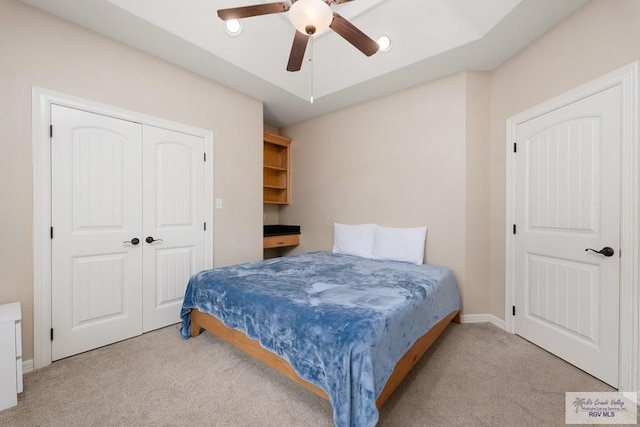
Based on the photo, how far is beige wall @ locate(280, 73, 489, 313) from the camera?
9.06 ft

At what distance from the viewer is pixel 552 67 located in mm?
2137

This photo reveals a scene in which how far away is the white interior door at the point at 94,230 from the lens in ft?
6.79

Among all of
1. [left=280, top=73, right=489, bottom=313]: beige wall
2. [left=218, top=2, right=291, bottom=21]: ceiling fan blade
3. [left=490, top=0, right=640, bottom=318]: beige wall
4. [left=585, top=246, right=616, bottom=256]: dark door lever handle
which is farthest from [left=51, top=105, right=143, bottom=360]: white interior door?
[left=585, top=246, right=616, bottom=256]: dark door lever handle

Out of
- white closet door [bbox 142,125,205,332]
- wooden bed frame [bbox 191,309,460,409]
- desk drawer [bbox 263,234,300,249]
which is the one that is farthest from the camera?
desk drawer [bbox 263,234,300,249]

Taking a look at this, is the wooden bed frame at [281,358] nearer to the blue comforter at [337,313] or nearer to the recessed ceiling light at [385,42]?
the blue comforter at [337,313]

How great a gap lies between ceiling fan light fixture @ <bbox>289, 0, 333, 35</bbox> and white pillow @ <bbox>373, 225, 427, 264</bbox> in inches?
87.0

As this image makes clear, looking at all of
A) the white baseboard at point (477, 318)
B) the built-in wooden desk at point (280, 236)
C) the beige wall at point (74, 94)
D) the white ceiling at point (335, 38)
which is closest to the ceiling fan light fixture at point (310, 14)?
the white ceiling at point (335, 38)

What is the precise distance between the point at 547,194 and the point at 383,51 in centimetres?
206

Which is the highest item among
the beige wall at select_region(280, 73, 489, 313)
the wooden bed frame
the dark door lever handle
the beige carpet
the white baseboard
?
the beige wall at select_region(280, 73, 489, 313)

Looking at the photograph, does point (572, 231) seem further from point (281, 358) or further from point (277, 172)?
point (277, 172)

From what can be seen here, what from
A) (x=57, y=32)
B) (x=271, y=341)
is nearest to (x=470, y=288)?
(x=271, y=341)

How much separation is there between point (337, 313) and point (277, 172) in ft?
11.6

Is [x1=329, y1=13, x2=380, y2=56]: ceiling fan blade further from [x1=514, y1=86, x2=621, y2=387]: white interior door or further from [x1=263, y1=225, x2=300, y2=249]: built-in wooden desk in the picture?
[x1=263, y1=225, x2=300, y2=249]: built-in wooden desk

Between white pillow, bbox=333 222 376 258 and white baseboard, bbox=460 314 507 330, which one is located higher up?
white pillow, bbox=333 222 376 258
